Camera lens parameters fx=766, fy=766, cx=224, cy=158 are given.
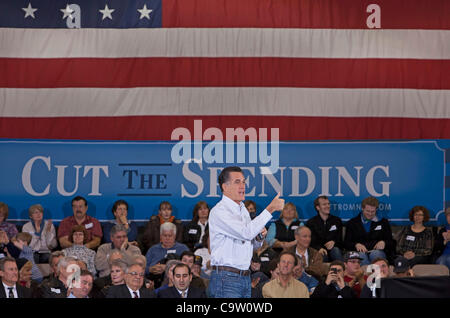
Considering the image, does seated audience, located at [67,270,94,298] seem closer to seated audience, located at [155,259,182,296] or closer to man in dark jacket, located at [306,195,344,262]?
seated audience, located at [155,259,182,296]

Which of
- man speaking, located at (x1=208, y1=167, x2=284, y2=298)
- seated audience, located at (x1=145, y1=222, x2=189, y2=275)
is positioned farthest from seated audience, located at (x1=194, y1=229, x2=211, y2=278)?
man speaking, located at (x1=208, y1=167, x2=284, y2=298)

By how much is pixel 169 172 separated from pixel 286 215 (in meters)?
1.58

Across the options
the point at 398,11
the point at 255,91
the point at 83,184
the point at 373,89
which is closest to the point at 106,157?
the point at 83,184

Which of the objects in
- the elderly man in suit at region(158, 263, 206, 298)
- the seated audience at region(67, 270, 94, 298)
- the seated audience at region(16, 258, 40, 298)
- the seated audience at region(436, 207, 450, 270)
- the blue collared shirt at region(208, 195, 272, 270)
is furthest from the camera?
the seated audience at region(436, 207, 450, 270)

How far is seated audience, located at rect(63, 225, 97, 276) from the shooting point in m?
8.59

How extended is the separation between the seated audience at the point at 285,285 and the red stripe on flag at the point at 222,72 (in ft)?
10.8

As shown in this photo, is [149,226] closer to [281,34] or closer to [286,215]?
[286,215]

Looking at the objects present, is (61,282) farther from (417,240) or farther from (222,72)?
(417,240)

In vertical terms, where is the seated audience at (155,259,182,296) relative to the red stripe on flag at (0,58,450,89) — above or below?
below

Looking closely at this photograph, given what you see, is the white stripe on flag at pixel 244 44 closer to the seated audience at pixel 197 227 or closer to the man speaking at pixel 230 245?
the seated audience at pixel 197 227

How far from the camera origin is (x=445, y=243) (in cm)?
919

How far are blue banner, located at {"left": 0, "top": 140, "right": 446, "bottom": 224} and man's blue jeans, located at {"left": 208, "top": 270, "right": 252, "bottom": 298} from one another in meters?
4.08

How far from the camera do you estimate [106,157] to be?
9633 millimetres
